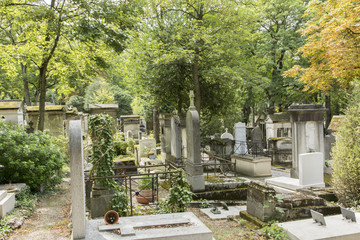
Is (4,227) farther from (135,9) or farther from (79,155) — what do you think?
(135,9)

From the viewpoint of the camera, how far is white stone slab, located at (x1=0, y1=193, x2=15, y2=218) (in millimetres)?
5970

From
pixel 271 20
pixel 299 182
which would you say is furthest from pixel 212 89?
pixel 271 20

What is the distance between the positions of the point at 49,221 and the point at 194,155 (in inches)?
189

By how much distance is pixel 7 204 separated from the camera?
20.5 feet

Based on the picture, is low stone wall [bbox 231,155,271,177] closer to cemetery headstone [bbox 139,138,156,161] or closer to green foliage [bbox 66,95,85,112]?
cemetery headstone [bbox 139,138,156,161]

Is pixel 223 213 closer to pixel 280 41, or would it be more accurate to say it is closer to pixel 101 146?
pixel 101 146

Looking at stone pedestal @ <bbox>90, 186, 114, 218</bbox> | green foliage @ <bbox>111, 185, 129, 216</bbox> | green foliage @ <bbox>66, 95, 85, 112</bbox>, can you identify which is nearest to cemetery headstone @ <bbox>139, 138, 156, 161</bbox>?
stone pedestal @ <bbox>90, 186, 114, 218</bbox>

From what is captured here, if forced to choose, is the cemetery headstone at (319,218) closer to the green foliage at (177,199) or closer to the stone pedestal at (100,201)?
the green foliage at (177,199)

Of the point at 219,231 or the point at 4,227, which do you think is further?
the point at 219,231

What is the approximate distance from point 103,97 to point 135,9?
20767mm

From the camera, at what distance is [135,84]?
52.0 feet

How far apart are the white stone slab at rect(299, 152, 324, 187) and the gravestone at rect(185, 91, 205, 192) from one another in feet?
10.3

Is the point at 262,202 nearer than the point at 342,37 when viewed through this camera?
Yes

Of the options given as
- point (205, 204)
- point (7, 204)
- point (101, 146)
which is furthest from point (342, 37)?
point (7, 204)
